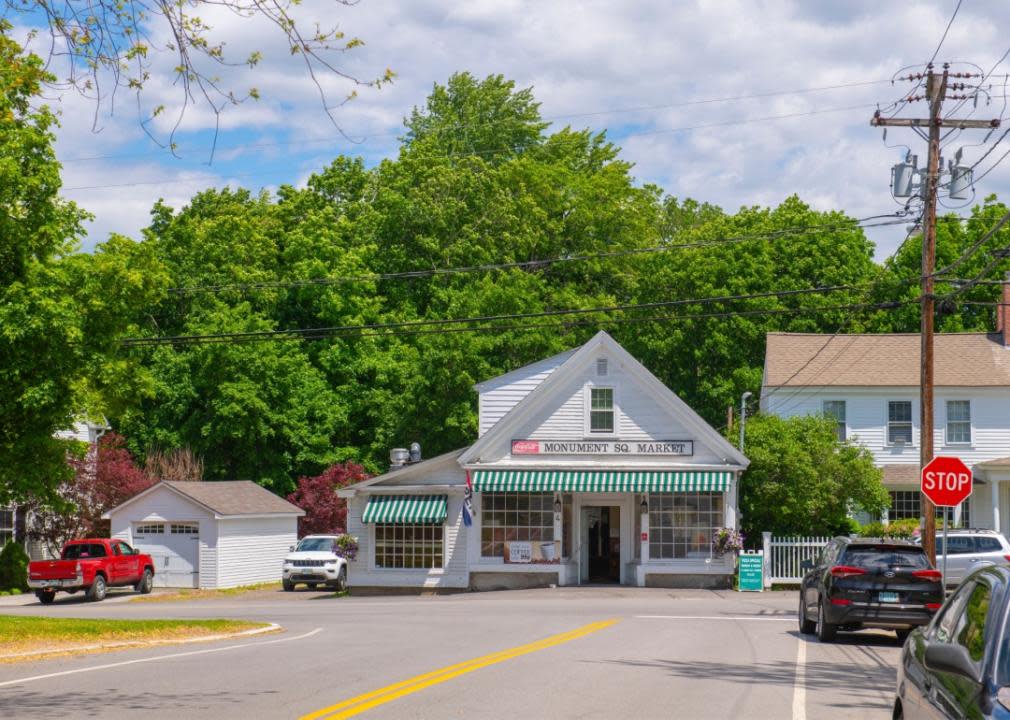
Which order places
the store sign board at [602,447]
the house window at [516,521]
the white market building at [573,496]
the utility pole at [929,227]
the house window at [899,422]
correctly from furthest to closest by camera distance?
1. the house window at [899,422]
2. the house window at [516,521]
3. the store sign board at [602,447]
4. the white market building at [573,496]
5. the utility pole at [929,227]

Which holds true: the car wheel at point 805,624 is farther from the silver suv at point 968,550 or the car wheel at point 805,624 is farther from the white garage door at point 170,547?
the white garage door at point 170,547

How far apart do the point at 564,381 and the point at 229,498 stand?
48.9ft

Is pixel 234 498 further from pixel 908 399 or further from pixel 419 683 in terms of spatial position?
pixel 419 683

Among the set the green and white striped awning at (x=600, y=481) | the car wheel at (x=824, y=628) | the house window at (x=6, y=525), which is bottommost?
the car wheel at (x=824, y=628)

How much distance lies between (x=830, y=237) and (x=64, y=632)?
152ft

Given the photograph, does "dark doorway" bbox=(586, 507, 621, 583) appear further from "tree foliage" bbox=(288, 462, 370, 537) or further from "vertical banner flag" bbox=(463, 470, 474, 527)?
"tree foliage" bbox=(288, 462, 370, 537)

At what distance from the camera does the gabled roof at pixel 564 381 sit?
131 feet

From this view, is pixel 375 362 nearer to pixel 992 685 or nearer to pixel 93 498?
pixel 93 498

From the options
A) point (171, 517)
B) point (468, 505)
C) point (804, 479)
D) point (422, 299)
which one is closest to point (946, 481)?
point (804, 479)

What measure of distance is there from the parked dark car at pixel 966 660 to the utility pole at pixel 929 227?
2105 centimetres

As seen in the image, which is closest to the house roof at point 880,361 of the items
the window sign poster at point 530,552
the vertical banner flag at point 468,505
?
the window sign poster at point 530,552

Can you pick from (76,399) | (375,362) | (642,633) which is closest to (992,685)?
(642,633)

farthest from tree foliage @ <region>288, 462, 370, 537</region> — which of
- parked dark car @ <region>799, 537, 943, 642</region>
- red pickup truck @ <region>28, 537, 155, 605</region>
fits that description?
parked dark car @ <region>799, 537, 943, 642</region>

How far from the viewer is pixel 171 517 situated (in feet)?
156
